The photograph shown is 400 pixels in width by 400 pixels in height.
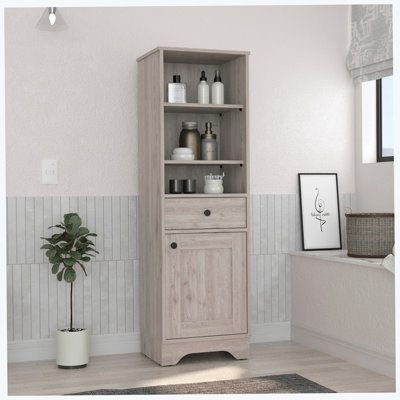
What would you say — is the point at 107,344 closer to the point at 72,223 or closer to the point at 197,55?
the point at 72,223

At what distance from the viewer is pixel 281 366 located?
4297 millimetres

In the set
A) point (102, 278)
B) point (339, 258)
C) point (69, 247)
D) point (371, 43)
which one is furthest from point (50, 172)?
point (371, 43)

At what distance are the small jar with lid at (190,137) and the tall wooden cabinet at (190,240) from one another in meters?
0.10

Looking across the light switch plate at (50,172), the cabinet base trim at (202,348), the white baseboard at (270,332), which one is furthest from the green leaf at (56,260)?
the white baseboard at (270,332)

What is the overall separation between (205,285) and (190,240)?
30 centimetres

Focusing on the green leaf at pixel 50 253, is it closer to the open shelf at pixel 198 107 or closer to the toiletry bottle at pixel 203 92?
the open shelf at pixel 198 107

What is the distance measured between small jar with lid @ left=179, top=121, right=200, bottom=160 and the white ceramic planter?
1327 mm

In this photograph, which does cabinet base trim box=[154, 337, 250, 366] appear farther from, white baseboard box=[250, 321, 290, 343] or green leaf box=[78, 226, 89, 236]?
green leaf box=[78, 226, 89, 236]

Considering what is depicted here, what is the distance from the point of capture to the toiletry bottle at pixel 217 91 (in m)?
4.55

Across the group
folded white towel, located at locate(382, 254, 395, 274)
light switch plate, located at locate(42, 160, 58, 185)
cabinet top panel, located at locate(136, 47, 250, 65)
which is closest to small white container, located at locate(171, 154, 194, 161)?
cabinet top panel, located at locate(136, 47, 250, 65)

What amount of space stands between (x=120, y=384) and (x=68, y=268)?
2.57 ft

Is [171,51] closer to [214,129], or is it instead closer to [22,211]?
[214,129]
